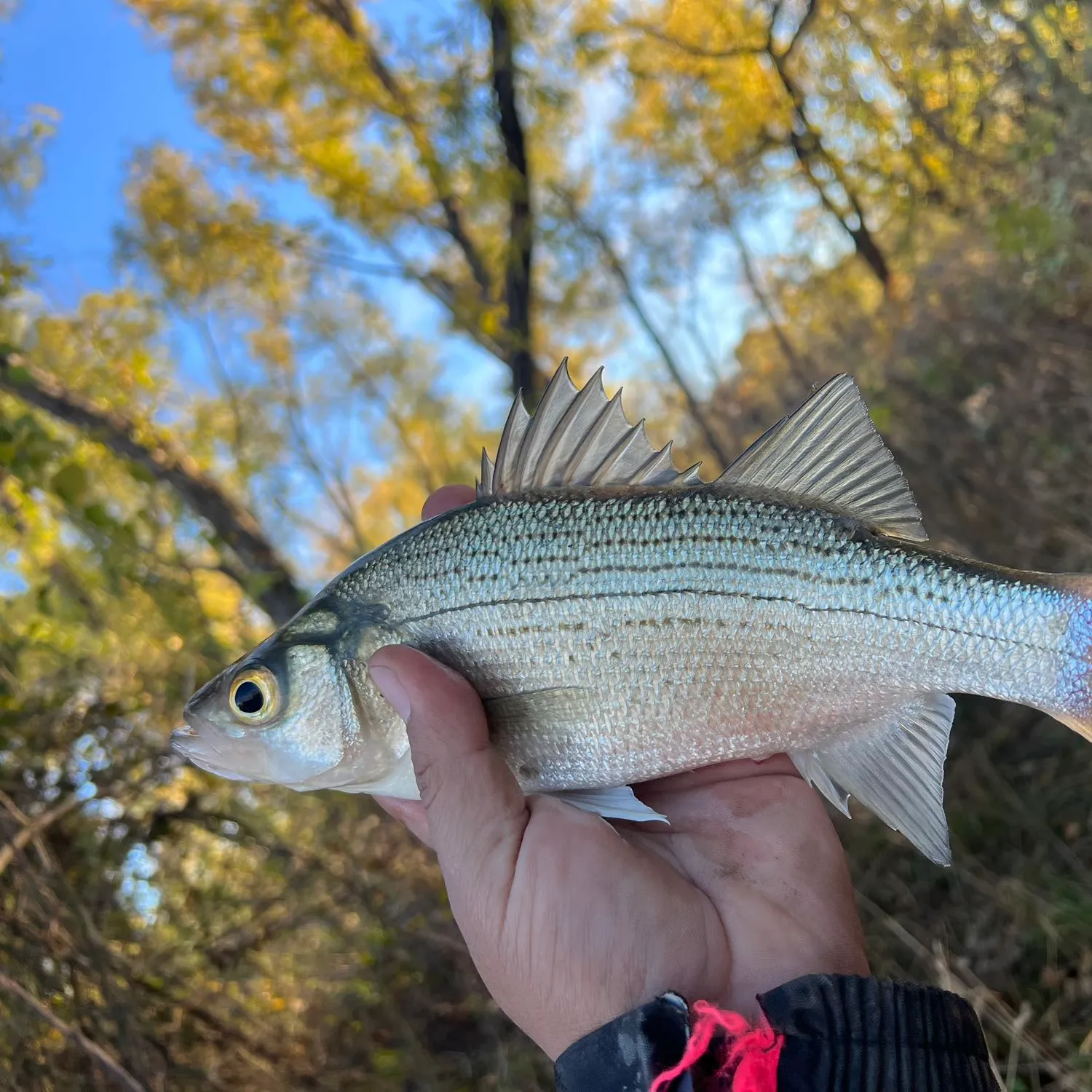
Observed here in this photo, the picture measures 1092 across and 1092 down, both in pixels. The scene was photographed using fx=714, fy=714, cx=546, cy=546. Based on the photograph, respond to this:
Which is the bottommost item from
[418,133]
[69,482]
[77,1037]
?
[77,1037]

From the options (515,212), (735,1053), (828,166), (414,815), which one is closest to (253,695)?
(414,815)

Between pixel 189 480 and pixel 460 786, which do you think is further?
pixel 189 480

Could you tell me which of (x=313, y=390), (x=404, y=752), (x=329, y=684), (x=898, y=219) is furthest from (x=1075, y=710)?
(x=313, y=390)

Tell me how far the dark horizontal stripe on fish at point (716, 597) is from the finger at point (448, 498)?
2.51 ft

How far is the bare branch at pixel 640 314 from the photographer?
26.2 feet

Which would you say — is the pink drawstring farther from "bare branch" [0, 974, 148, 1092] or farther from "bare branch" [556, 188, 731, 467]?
"bare branch" [556, 188, 731, 467]

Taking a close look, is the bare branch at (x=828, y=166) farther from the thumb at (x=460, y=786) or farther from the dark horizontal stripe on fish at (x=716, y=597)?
the thumb at (x=460, y=786)

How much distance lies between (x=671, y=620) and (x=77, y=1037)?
265cm

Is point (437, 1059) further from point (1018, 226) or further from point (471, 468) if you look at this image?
point (471, 468)

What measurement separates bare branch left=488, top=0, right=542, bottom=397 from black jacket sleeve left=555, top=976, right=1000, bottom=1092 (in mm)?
3934

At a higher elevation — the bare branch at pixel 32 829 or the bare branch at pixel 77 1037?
the bare branch at pixel 32 829

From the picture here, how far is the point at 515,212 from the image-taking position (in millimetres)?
5391

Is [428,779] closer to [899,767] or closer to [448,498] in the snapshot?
[448,498]

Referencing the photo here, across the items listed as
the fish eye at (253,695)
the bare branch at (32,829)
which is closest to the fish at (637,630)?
the fish eye at (253,695)
